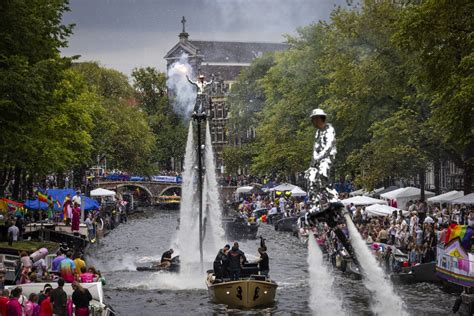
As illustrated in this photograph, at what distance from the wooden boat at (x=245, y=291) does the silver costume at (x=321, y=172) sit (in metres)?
14.4

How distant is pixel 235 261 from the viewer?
36.4 metres

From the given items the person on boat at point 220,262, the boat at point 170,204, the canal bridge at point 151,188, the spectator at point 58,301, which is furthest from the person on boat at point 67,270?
the canal bridge at point 151,188

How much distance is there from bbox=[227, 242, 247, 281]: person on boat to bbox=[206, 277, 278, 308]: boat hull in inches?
28.7

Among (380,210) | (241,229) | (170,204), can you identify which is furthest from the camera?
(170,204)

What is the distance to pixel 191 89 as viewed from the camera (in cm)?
17600

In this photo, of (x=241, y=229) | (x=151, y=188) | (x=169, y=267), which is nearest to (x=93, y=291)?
(x=169, y=267)

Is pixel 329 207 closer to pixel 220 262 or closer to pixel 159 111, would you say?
pixel 220 262

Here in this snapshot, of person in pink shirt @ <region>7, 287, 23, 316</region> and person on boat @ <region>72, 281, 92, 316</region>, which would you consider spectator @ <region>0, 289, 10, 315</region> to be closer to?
person in pink shirt @ <region>7, 287, 23, 316</region>

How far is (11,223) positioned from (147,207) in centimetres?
8962

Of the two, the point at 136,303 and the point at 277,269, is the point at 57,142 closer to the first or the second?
the point at 277,269

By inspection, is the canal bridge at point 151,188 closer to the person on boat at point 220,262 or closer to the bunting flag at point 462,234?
the person on boat at point 220,262

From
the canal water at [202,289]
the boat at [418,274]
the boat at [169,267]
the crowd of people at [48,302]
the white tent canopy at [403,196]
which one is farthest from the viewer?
the white tent canopy at [403,196]

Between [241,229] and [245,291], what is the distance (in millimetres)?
35626

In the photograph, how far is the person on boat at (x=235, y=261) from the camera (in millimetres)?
36188
